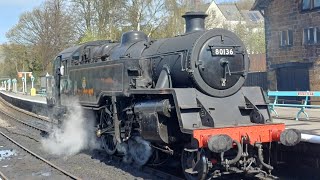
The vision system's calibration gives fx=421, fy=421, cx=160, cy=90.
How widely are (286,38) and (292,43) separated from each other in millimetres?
549

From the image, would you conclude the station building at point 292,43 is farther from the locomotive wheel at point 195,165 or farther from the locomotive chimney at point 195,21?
the locomotive wheel at point 195,165

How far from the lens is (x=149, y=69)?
841 centimetres

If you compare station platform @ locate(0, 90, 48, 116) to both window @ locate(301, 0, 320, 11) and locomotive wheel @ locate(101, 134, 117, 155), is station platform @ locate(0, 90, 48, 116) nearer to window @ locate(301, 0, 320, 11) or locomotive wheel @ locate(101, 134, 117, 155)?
locomotive wheel @ locate(101, 134, 117, 155)

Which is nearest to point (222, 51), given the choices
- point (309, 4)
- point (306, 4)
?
point (309, 4)

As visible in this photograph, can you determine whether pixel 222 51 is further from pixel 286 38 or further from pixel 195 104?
pixel 286 38

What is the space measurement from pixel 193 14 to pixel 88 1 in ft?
83.9

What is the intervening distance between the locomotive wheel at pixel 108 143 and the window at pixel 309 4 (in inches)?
512

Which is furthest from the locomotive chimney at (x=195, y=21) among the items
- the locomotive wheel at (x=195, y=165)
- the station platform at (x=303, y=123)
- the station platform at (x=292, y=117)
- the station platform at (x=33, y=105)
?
the station platform at (x=33, y=105)

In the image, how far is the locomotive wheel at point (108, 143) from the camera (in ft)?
31.7

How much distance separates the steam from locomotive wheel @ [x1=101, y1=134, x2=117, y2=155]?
2.03ft

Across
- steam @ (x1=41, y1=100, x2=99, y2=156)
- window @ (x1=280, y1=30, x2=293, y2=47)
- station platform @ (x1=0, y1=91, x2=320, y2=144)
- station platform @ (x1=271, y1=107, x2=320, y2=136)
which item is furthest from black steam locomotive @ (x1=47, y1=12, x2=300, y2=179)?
window @ (x1=280, y1=30, x2=293, y2=47)

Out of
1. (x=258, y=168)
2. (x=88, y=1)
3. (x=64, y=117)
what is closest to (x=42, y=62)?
(x=88, y=1)

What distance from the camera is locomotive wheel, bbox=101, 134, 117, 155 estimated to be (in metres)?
9.66

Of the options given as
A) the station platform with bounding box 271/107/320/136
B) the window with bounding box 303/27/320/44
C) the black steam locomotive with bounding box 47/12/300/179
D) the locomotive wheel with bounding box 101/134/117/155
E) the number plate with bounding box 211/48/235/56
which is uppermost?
the window with bounding box 303/27/320/44
